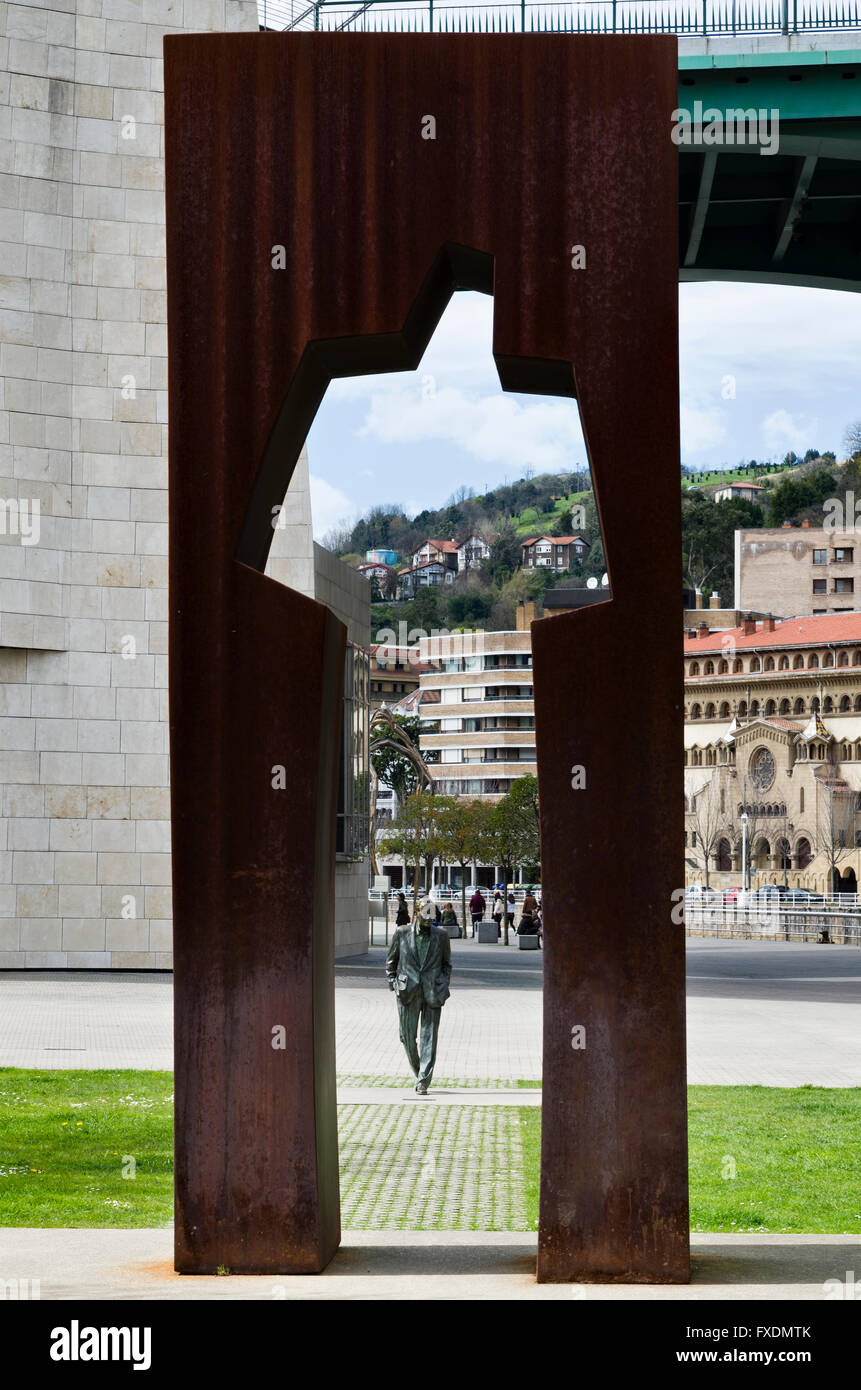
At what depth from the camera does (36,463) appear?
26.2 meters

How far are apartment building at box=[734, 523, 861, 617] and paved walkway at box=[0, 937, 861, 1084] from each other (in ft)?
310

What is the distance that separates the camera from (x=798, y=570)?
12606 centimetres

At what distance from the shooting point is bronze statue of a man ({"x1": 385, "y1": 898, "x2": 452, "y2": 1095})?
1451 centimetres

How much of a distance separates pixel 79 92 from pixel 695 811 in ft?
273

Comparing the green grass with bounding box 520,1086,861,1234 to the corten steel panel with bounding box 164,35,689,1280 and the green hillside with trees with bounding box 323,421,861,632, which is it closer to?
the corten steel panel with bounding box 164,35,689,1280

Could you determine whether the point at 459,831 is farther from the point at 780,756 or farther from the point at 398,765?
→ the point at 398,765

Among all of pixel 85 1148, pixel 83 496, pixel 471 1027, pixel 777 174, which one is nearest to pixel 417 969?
pixel 85 1148

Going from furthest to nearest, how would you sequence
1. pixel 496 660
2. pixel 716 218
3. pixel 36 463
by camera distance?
pixel 496 660
pixel 716 218
pixel 36 463

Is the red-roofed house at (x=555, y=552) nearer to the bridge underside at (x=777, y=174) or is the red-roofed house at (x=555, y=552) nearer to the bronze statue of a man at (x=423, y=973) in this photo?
the bridge underside at (x=777, y=174)

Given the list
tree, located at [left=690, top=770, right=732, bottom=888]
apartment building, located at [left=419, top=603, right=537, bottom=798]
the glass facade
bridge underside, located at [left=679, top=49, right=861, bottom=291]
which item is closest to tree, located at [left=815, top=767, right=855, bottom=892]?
tree, located at [left=690, top=770, right=732, bottom=888]
